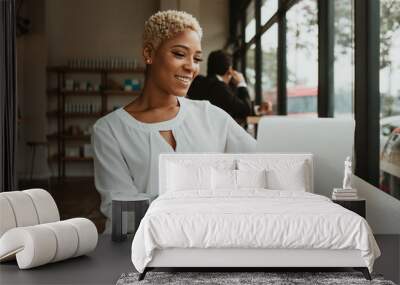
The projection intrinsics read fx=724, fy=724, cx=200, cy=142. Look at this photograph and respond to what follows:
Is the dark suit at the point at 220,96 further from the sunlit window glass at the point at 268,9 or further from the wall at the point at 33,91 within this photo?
the wall at the point at 33,91

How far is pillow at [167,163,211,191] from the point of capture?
5449mm

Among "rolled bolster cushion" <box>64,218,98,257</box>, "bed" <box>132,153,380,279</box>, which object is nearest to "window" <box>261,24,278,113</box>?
"bed" <box>132,153,380,279</box>

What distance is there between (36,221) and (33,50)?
2.00 metres

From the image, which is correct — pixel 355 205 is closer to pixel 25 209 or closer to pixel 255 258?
pixel 255 258

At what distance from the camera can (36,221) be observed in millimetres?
5051

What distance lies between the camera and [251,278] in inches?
171

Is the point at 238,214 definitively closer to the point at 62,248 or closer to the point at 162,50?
the point at 62,248

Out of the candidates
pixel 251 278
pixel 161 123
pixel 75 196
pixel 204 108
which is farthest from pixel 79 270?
pixel 204 108

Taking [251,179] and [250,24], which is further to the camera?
[250,24]

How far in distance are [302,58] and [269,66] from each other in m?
0.30

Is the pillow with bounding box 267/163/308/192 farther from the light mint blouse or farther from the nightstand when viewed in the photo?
the light mint blouse

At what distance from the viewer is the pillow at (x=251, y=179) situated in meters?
5.41

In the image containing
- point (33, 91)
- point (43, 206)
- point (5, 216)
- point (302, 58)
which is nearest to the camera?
point (5, 216)

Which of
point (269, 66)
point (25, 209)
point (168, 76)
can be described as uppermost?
point (269, 66)
